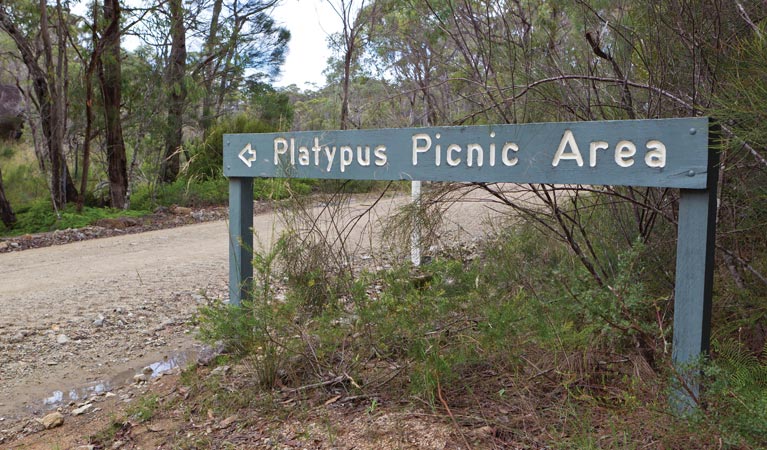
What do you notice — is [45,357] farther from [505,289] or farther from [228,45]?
[228,45]

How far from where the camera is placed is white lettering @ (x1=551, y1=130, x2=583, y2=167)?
9.50 feet

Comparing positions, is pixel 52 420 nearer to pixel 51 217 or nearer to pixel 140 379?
pixel 140 379

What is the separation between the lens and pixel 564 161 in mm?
2936

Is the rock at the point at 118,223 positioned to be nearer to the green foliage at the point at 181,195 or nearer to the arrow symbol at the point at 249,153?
the green foliage at the point at 181,195

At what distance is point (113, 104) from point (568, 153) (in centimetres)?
1231

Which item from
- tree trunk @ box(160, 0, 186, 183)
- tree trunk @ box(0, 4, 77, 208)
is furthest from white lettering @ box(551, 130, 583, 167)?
tree trunk @ box(160, 0, 186, 183)

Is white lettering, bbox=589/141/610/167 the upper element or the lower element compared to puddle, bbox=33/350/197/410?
upper

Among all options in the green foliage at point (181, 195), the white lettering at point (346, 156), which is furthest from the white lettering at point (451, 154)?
the green foliage at point (181, 195)

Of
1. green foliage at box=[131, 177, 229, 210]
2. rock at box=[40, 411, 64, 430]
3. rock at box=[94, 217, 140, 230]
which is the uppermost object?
green foliage at box=[131, 177, 229, 210]

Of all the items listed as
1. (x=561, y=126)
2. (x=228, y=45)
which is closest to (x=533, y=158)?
(x=561, y=126)

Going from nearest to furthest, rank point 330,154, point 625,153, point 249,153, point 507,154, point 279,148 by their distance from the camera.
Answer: point 625,153 < point 507,154 < point 330,154 < point 279,148 < point 249,153

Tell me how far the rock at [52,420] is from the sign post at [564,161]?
119 centimetres

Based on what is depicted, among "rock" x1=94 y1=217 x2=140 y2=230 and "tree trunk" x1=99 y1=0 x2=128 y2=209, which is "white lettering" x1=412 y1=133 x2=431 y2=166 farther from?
"tree trunk" x1=99 y1=0 x2=128 y2=209

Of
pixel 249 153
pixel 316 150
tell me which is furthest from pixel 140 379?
pixel 316 150
